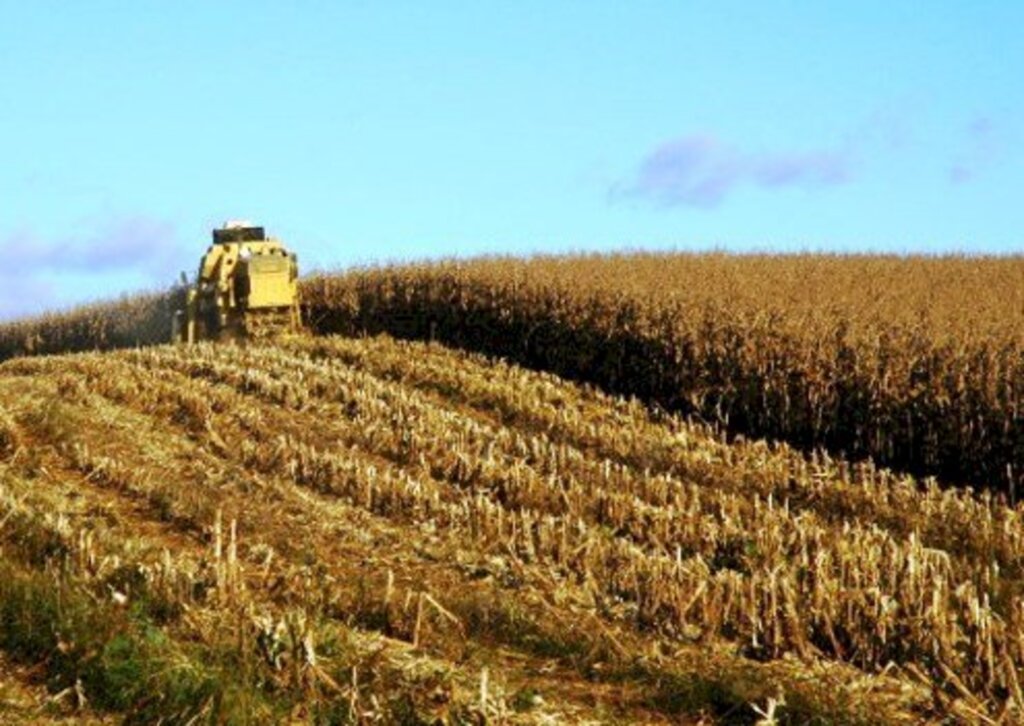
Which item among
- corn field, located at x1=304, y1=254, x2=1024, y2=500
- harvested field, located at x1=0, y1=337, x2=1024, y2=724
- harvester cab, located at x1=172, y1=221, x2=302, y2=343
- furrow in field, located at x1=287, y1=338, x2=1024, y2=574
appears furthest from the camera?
harvester cab, located at x1=172, y1=221, x2=302, y2=343

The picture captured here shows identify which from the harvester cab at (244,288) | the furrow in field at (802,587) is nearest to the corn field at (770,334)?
the harvester cab at (244,288)

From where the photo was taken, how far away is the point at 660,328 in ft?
71.7

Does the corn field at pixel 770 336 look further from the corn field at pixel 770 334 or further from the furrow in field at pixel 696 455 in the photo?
the furrow in field at pixel 696 455

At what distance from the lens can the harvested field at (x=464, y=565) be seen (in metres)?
7.82

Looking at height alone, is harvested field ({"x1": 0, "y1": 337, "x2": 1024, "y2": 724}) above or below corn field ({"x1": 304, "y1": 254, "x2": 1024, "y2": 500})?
below

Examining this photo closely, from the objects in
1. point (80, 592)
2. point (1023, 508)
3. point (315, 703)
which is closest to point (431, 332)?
point (1023, 508)

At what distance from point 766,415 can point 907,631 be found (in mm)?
10575

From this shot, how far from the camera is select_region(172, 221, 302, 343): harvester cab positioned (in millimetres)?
25062

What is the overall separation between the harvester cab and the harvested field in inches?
194

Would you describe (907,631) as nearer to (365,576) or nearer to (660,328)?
(365,576)

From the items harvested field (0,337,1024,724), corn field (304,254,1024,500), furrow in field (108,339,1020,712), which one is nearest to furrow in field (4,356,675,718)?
harvested field (0,337,1024,724)

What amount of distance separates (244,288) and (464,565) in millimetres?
14498

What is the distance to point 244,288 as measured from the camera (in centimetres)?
2522

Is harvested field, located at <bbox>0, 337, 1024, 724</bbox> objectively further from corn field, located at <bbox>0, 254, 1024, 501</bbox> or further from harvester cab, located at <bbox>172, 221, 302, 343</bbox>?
harvester cab, located at <bbox>172, 221, 302, 343</bbox>
